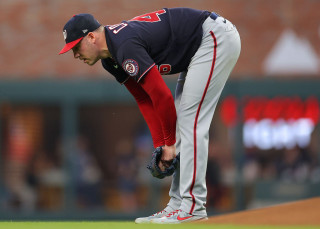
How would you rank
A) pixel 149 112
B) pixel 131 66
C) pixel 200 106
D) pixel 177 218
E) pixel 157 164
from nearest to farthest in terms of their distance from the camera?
pixel 131 66 < pixel 177 218 < pixel 200 106 < pixel 157 164 < pixel 149 112

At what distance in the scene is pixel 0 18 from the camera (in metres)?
16.3

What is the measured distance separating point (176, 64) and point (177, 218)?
3.53 feet

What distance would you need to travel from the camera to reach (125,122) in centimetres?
1666

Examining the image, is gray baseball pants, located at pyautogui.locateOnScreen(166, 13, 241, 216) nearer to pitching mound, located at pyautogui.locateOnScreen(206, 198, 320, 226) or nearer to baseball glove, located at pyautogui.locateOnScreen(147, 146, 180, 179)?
baseball glove, located at pyautogui.locateOnScreen(147, 146, 180, 179)

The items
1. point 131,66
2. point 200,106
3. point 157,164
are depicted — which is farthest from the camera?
point 157,164

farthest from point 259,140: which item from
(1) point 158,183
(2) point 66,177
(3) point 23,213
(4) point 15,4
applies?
(4) point 15,4

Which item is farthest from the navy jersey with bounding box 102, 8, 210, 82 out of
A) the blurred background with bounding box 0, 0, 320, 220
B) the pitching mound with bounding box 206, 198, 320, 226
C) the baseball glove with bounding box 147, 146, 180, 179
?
the blurred background with bounding box 0, 0, 320, 220

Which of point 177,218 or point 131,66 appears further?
point 177,218

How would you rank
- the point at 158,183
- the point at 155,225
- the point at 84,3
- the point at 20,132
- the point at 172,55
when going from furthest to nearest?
the point at 84,3
the point at 20,132
the point at 158,183
the point at 172,55
the point at 155,225

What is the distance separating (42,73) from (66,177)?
2755 mm

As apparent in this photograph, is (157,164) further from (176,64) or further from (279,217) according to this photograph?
A: (279,217)

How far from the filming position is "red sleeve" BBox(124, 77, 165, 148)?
5.37 m

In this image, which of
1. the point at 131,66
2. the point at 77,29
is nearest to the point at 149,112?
the point at 131,66

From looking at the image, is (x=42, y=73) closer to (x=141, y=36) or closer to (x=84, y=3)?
(x=84, y=3)
